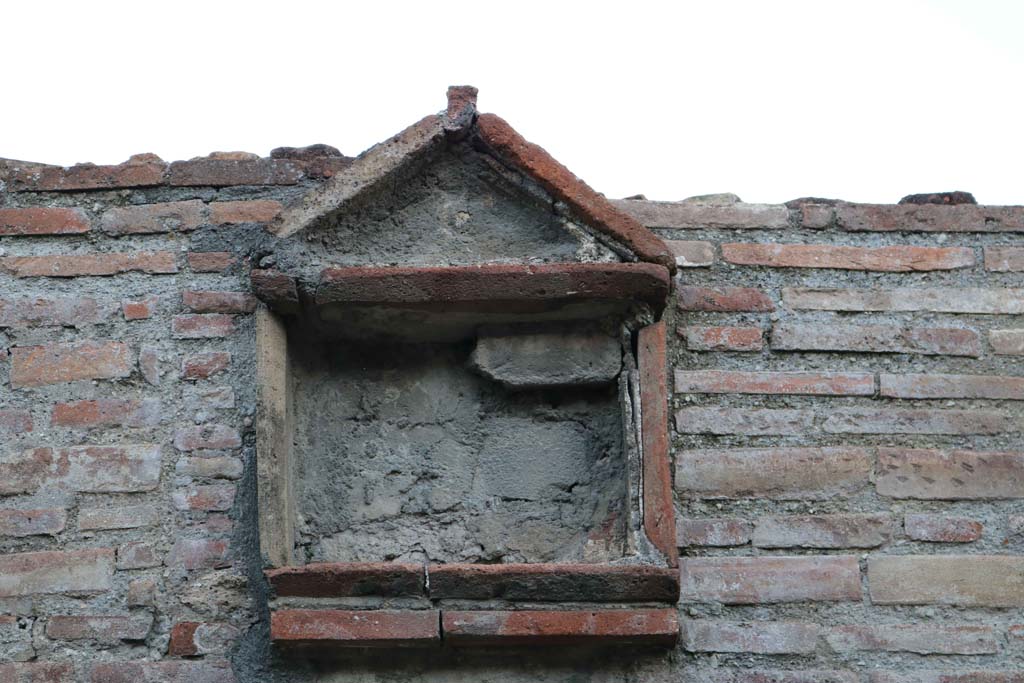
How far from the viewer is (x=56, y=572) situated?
9.33ft

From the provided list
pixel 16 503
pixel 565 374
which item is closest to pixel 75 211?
pixel 16 503

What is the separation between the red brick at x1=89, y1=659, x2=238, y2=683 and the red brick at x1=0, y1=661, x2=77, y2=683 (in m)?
0.05

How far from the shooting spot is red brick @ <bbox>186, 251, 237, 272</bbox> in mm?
3072

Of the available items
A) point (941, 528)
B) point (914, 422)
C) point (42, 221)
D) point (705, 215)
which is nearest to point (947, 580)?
point (941, 528)

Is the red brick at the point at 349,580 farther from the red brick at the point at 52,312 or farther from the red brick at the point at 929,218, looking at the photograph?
the red brick at the point at 929,218

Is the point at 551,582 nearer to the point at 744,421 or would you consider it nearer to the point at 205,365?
the point at 744,421

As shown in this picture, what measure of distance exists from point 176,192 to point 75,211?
0.24 metres

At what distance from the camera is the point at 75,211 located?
10.3 ft

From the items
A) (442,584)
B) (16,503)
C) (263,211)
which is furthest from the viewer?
(263,211)

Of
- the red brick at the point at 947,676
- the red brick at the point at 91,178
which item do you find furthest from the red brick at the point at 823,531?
the red brick at the point at 91,178

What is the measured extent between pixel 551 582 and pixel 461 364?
638 mm

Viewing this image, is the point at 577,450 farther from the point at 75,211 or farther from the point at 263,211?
the point at 75,211

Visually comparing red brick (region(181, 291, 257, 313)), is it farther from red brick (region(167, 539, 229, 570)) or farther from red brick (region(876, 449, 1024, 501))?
red brick (region(876, 449, 1024, 501))

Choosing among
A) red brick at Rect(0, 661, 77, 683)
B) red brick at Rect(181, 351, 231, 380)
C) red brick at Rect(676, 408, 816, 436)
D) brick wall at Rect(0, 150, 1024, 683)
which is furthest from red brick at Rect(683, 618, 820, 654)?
red brick at Rect(0, 661, 77, 683)
